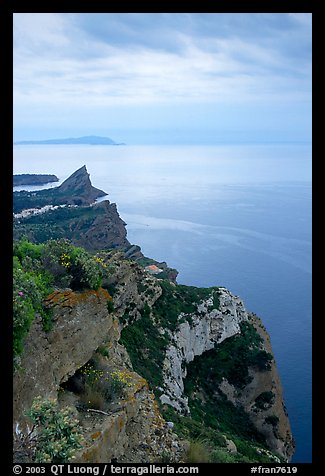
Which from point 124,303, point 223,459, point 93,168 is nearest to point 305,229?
point 124,303

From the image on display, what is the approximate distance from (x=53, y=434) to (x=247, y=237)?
229 feet

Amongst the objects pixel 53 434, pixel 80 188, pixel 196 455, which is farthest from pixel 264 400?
pixel 80 188

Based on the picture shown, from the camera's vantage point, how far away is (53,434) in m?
4.38

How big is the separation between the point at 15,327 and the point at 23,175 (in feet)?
374

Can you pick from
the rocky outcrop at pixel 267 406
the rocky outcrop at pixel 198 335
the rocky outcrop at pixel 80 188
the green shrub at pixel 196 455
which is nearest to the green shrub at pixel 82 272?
the green shrub at pixel 196 455

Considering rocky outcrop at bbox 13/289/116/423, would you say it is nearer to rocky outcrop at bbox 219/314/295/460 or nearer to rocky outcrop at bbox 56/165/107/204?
rocky outcrop at bbox 219/314/295/460

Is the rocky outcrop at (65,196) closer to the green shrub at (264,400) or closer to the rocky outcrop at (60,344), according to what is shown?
the green shrub at (264,400)

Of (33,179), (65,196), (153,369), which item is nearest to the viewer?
(153,369)

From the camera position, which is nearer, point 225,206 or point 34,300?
point 34,300

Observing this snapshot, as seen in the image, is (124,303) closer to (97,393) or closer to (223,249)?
(97,393)

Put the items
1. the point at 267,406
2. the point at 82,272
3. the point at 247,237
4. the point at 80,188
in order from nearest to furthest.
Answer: the point at 82,272, the point at 267,406, the point at 247,237, the point at 80,188

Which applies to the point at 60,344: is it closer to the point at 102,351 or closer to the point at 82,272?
the point at 82,272

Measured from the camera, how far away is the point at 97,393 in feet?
20.4

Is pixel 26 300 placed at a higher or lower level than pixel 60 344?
higher
